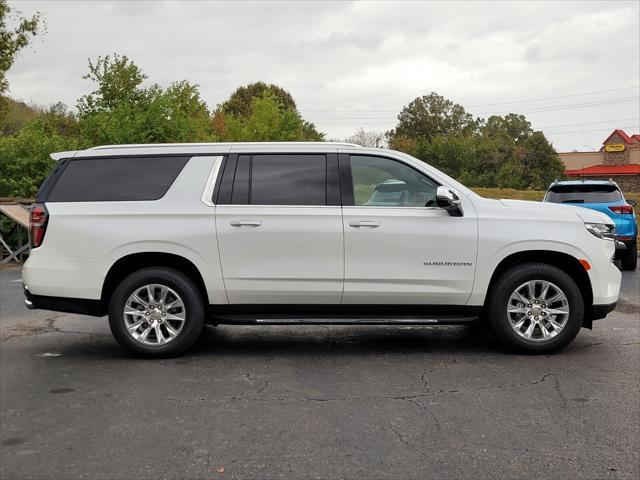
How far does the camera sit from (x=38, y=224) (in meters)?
5.94

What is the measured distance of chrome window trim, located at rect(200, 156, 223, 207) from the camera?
5988 millimetres

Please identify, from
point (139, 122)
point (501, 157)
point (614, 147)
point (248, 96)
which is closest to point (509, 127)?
point (501, 157)

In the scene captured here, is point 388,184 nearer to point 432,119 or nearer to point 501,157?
point 501,157

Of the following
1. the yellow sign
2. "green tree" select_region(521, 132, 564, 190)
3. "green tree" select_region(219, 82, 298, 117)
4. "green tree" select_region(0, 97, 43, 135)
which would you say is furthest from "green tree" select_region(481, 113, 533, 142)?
"green tree" select_region(0, 97, 43, 135)

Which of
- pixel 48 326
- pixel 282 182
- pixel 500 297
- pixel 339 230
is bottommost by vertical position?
pixel 48 326

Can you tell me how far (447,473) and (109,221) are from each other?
12.5 ft

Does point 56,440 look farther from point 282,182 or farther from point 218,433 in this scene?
point 282,182

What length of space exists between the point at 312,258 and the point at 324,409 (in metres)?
1.65

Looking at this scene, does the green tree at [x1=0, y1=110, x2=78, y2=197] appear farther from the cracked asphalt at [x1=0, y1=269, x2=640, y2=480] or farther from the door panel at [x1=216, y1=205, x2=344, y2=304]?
the door panel at [x1=216, y1=205, x2=344, y2=304]

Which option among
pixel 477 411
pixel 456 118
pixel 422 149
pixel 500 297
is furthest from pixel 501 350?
pixel 456 118

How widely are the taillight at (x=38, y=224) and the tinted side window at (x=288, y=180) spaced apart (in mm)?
1860

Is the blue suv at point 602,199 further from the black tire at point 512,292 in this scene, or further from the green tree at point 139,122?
the green tree at point 139,122

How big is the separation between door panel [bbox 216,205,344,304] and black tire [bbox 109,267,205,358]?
35 cm

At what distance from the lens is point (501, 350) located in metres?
6.23
